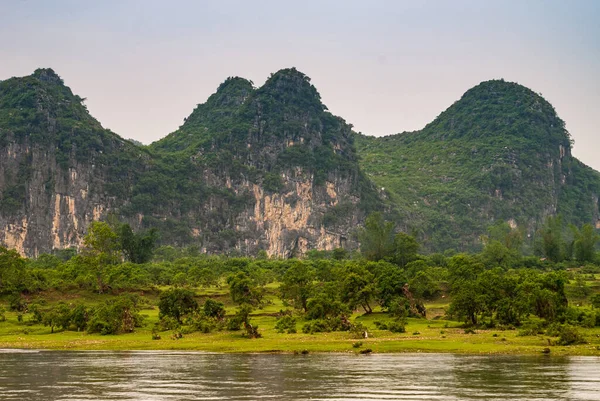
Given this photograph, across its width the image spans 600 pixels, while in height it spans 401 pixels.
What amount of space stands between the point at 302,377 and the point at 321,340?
14.7 m

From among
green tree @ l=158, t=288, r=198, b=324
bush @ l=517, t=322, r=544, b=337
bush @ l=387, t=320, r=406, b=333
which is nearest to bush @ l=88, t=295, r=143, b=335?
green tree @ l=158, t=288, r=198, b=324

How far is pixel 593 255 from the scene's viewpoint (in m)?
111

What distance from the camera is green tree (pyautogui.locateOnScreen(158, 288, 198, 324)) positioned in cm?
5984

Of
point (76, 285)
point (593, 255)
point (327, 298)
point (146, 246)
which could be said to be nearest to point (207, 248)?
point (146, 246)

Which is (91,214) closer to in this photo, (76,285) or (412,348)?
(76,285)

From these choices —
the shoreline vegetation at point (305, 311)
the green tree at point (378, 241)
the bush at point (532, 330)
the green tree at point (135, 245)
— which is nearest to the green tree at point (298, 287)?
the shoreline vegetation at point (305, 311)

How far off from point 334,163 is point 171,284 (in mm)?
111748

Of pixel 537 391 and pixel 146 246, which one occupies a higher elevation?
pixel 146 246

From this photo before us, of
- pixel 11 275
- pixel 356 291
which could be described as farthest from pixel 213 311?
pixel 11 275

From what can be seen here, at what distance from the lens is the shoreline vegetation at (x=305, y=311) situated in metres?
46.0

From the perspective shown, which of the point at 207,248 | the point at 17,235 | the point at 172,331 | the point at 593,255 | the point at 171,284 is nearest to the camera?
the point at 172,331

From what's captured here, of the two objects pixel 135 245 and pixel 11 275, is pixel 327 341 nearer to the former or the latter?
pixel 11 275

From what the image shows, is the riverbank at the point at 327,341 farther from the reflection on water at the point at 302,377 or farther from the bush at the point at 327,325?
the reflection on water at the point at 302,377

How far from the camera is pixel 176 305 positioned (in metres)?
59.9
